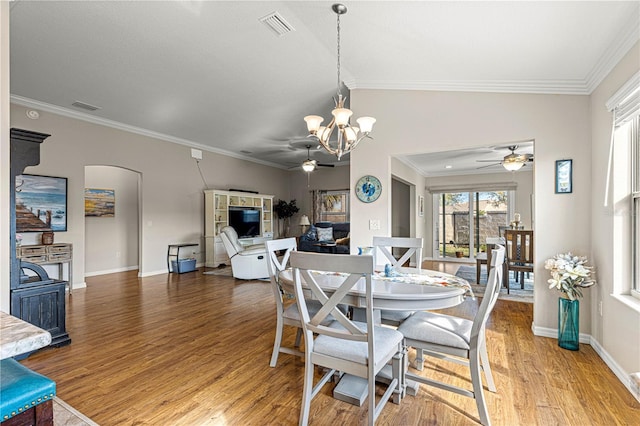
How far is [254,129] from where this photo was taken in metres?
6.32

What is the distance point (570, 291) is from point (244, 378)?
9.56ft

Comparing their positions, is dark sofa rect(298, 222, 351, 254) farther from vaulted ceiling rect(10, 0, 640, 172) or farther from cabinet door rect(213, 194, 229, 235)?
vaulted ceiling rect(10, 0, 640, 172)

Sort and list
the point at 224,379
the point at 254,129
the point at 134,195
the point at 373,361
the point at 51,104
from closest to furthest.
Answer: the point at 373,361
the point at 224,379
the point at 51,104
the point at 254,129
the point at 134,195

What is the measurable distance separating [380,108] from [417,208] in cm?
431

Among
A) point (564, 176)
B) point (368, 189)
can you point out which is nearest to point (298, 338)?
point (368, 189)

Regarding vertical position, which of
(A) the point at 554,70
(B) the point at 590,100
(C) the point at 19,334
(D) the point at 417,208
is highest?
(A) the point at 554,70

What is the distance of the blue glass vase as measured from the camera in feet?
9.17

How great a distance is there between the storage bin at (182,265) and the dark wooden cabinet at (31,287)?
3545 mm

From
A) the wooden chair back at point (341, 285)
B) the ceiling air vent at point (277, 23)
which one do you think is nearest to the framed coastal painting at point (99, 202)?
the ceiling air vent at point (277, 23)

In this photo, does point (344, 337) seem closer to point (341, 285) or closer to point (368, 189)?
point (341, 285)

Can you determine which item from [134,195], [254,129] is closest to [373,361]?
[254,129]

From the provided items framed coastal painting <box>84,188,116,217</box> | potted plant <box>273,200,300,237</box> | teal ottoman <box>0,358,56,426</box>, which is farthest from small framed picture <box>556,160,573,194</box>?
framed coastal painting <box>84,188,116,217</box>

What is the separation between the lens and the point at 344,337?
1.74 m

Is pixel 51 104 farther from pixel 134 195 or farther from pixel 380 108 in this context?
pixel 380 108
